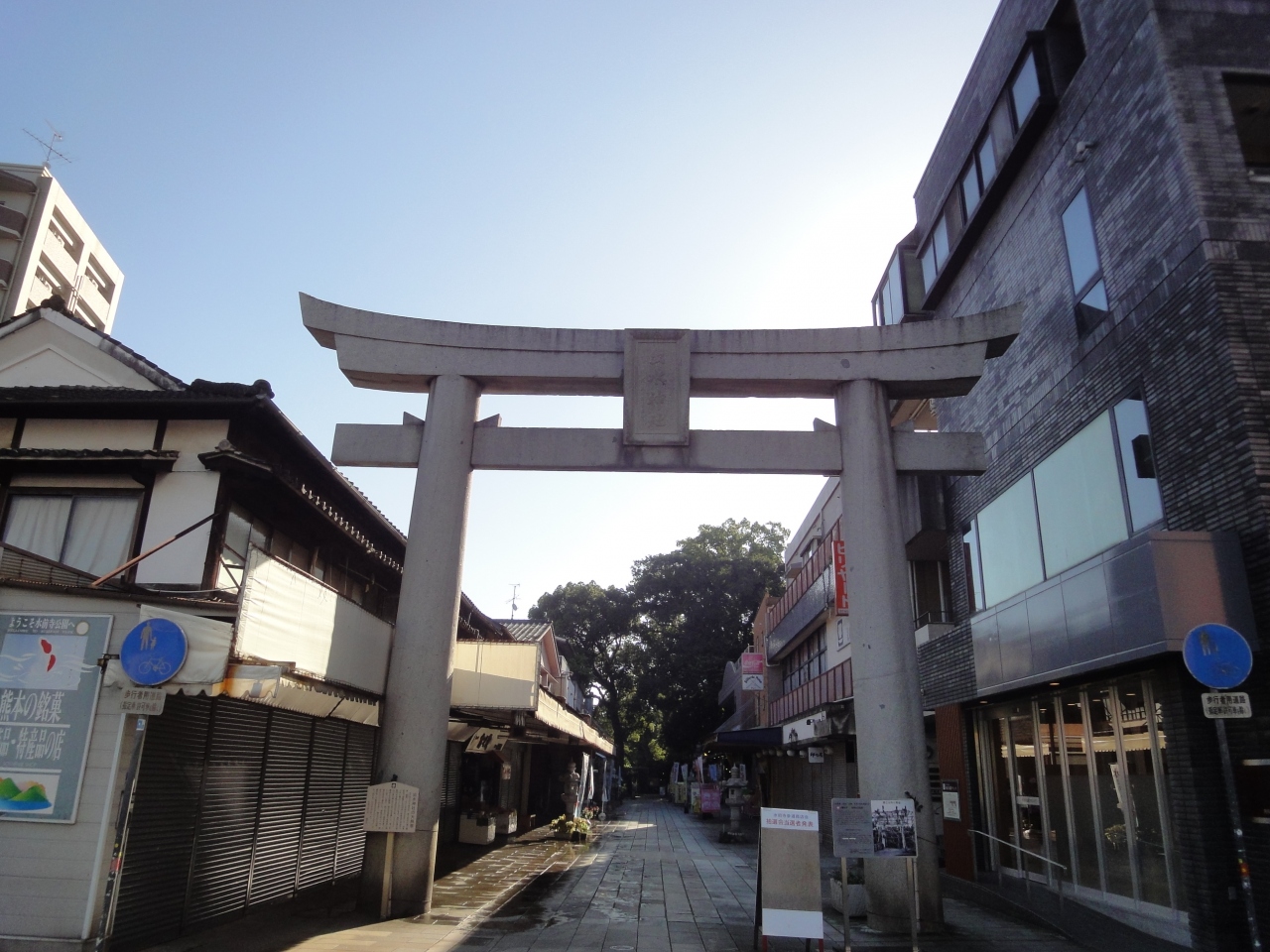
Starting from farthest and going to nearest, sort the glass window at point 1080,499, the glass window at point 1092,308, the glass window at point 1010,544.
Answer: the glass window at point 1010,544 → the glass window at point 1092,308 → the glass window at point 1080,499

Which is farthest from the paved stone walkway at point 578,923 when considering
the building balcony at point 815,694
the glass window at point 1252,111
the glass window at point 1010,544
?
the glass window at point 1252,111

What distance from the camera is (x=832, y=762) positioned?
90.9ft

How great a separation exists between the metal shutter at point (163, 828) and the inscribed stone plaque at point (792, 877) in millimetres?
6474

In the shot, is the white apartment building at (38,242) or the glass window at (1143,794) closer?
the glass window at (1143,794)

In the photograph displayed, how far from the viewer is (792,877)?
9.45 meters

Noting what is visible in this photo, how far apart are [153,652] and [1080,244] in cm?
1368

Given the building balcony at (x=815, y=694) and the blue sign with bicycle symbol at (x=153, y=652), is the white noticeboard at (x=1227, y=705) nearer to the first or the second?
the blue sign with bicycle symbol at (x=153, y=652)

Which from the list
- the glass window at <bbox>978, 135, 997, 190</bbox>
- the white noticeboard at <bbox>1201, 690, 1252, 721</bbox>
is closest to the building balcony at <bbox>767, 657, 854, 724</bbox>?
the glass window at <bbox>978, 135, 997, 190</bbox>

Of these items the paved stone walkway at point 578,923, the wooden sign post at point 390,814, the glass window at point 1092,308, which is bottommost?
the paved stone walkway at point 578,923

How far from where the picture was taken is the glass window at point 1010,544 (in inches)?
566

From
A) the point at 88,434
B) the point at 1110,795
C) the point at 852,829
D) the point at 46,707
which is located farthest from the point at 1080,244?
the point at 46,707

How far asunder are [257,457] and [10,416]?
3.30 m

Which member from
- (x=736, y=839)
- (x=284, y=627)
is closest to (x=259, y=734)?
(x=284, y=627)

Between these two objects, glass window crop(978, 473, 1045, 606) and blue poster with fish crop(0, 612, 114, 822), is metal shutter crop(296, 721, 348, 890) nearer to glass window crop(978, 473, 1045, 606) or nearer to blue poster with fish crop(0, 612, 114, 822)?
blue poster with fish crop(0, 612, 114, 822)
